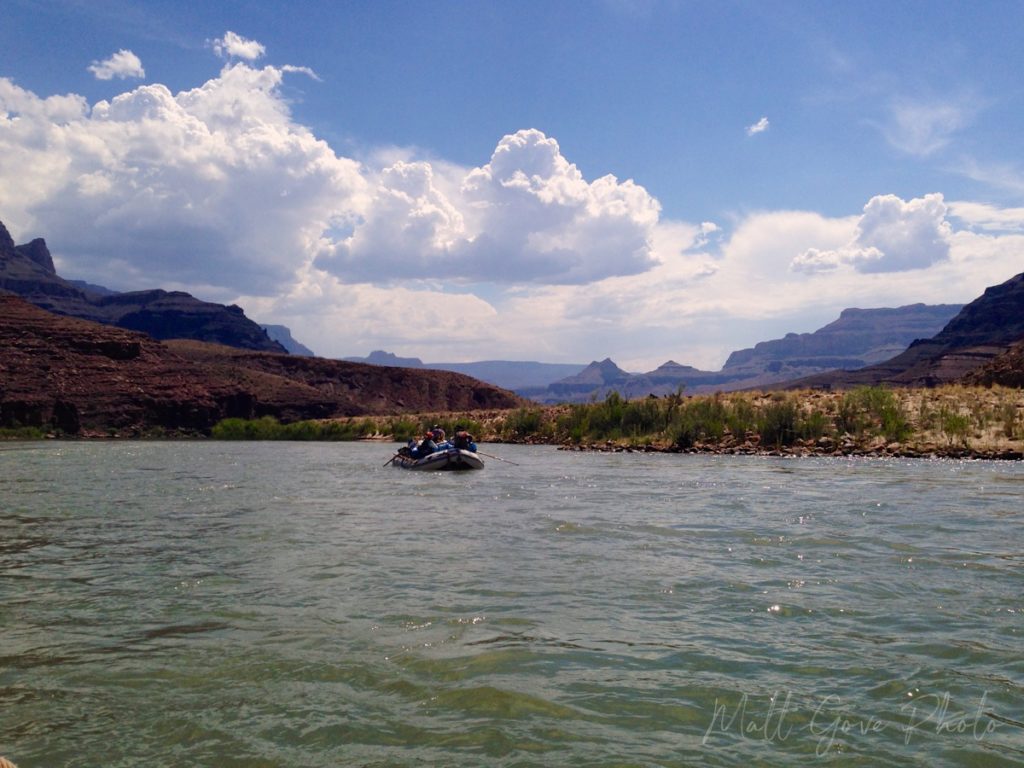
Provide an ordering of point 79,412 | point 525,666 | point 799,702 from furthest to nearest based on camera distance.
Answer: point 79,412
point 525,666
point 799,702

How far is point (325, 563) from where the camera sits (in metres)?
11.1

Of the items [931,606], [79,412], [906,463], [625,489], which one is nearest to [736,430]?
[906,463]

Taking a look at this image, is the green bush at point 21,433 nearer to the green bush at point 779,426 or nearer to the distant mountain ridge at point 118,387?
the distant mountain ridge at point 118,387

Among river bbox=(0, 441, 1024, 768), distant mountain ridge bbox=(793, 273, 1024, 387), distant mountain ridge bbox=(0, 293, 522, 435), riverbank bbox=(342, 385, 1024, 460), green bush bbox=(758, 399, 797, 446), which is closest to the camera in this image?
river bbox=(0, 441, 1024, 768)

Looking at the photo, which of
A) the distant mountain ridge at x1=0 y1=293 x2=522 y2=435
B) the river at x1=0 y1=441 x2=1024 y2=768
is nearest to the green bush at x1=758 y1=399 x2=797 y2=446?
the river at x1=0 y1=441 x2=1024 y2=768

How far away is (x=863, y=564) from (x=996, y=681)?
4.49m

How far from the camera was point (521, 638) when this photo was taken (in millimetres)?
7402

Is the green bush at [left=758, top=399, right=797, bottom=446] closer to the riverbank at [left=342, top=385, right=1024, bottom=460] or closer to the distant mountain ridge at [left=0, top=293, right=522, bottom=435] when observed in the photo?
the riverbank at [left=342, top=385, right=1024, bottom=460]

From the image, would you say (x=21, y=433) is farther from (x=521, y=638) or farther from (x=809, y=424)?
(x=521, y=638)

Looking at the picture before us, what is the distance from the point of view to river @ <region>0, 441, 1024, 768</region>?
520cm

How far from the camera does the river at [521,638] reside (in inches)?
205

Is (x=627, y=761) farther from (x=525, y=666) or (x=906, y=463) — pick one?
(x=906, y=463)

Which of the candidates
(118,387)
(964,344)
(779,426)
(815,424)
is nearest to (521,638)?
(779,426)

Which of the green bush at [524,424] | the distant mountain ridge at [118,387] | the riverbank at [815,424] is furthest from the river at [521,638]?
the distant mountain ridge at [118,387]
